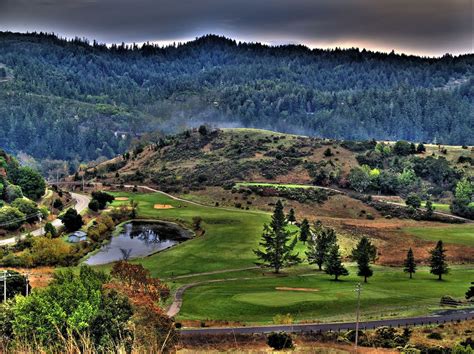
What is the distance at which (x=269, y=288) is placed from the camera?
68.8 m

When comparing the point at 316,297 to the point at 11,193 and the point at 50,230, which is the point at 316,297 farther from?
the point at 11,193

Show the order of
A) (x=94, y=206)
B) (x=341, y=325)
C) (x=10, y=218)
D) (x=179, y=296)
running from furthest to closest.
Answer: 1. (x=94, y=206)
2. (x=10, y=218)
3. (x=179, y=296)
4. (x=341, y=325)

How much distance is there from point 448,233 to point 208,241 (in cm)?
4186

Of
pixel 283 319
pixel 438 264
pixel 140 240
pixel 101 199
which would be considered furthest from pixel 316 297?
pixel 101 199

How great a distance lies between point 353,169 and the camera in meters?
150

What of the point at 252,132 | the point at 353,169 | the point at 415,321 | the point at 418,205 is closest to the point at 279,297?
the point at 415,321

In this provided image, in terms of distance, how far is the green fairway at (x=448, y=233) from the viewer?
98375mm

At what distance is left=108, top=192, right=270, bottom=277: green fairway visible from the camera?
80562mm

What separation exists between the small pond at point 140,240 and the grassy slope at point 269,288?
3.85 m

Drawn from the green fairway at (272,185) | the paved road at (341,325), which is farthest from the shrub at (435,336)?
the green fairway at (272,185)

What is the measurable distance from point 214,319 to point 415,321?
18.5 metres

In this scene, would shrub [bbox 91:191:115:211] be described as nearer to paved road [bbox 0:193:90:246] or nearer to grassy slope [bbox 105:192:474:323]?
paved road [bbox 0:193:90:246]

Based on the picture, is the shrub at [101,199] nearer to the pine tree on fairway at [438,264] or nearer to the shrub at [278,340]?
the pine tree on fairway at [438,264]

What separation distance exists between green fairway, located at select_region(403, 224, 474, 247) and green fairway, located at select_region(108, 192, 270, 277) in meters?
26.3
